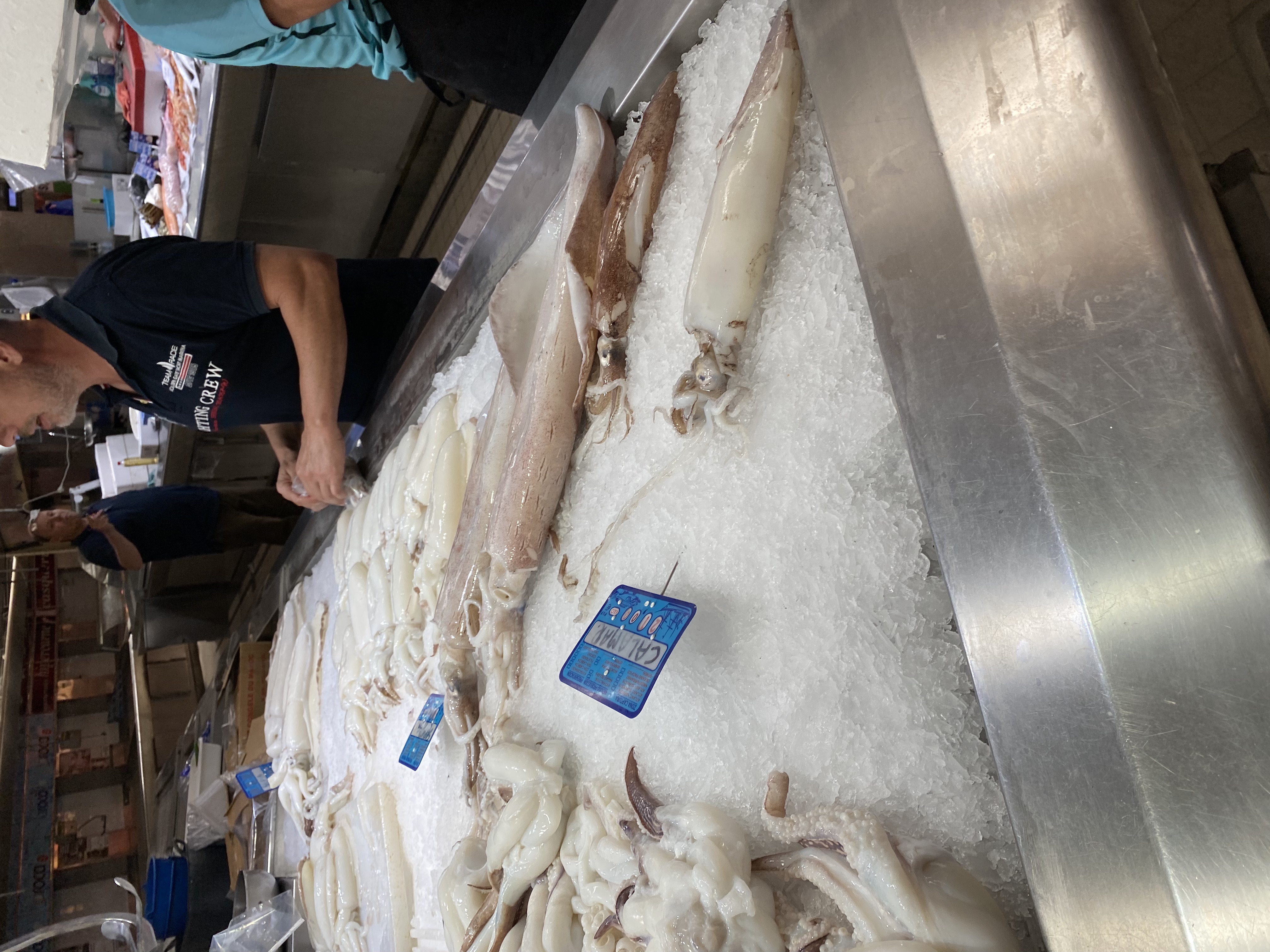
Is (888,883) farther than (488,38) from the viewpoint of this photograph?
No

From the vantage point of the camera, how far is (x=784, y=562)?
0.74 m

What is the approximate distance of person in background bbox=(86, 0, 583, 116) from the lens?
5.35 ft

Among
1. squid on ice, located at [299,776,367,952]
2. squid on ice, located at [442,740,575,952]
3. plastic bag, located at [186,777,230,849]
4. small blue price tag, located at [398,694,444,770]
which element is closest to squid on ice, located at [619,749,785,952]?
squid on ice, located at [442,740,575,952]

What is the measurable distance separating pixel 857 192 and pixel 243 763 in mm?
3140

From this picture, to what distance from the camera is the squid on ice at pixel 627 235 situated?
37.9 inches

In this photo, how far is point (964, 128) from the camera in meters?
0.54

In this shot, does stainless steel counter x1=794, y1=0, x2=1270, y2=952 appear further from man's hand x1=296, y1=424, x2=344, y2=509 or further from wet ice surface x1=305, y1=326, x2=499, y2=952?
man's hand x1=296, y1=424, x2=344, y2=509

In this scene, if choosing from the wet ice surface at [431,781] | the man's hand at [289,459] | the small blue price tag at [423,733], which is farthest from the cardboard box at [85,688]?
the small blue price tag at [423,733]

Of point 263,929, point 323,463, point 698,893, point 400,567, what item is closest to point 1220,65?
point 698,893

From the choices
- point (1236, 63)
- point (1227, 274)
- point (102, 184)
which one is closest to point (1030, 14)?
point (1227, 274)

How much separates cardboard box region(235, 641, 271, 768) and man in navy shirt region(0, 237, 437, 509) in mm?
1226

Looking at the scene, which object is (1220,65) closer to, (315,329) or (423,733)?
(423,733)

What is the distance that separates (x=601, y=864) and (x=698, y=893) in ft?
0.71

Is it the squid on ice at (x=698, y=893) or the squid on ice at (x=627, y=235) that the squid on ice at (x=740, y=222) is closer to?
the squid on ice at (x=627, y=235)
